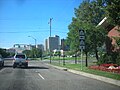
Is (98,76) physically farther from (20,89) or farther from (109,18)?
(20,89)

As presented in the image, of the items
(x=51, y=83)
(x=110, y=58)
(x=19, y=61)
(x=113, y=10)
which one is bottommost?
(x=51, y=83)

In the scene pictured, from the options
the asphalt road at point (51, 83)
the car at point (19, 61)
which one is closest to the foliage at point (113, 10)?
the asphalt road at point (51, 83)

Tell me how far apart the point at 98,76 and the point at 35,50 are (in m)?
112

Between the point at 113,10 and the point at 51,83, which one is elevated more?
the point at 113,10

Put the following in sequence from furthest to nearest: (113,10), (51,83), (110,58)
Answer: (110,58) < (113,10) < (51,83)

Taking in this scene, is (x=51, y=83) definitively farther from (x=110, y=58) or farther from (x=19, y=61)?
(x=19, y=61)

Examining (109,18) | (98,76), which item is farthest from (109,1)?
(98,76)

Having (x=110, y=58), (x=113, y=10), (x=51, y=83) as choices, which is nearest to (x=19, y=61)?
(x=110, y=58)

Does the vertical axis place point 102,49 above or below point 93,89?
above

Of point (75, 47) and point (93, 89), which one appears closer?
point (93, 89)

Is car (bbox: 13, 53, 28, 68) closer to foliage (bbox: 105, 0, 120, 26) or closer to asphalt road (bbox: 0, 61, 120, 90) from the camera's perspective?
asphalt road (bbox: 0, 61, 120, 90)

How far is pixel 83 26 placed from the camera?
38.4 m

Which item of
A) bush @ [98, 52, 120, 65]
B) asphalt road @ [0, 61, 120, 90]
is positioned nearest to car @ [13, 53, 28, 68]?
bush @ [98, 52, 120, 65]

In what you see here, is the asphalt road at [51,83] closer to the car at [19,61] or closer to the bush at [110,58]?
the bush at [110,58]
